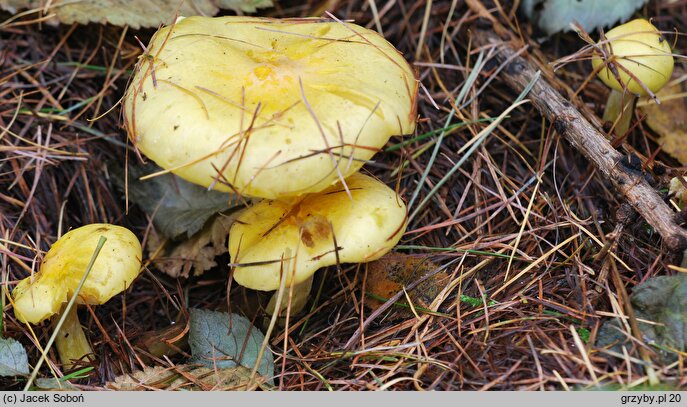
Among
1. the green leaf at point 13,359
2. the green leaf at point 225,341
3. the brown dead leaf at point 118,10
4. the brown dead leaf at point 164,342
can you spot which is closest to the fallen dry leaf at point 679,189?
the green leaf at point 225,341

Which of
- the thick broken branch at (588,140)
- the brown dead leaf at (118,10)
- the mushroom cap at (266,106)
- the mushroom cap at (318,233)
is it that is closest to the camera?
the mushroom cap at (266,106)

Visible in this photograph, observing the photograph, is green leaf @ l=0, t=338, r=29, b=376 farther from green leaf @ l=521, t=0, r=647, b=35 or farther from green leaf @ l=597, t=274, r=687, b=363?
green leaf @ l=521, t=0, r=647, b=35

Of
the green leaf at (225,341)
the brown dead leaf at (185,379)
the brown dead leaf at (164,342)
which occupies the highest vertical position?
the green leaf at (225,341)

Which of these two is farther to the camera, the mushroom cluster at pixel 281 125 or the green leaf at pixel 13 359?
the green leaf at pixel 13 359

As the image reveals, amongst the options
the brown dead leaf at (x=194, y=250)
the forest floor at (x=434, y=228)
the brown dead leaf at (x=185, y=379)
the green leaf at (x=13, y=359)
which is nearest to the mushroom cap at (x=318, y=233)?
the forest floor at (x=434, y=228)

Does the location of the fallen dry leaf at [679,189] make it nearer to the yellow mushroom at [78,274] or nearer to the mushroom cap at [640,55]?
the mushroom cap at [640,55]

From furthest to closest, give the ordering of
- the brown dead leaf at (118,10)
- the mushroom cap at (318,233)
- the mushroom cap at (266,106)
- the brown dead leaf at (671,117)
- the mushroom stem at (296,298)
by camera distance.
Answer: the brown dead leaf at (118,10) → the brown dead leaf at (671,117) → the mushroom stem at (296,298) → the mushroom cap at (318,233) → the mushroom cap at (266,106)

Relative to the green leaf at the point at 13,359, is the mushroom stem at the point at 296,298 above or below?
above

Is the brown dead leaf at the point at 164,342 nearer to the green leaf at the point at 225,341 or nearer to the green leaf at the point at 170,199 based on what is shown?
the green leaf at the point at 225,341

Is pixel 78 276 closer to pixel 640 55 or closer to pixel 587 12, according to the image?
pixel 640 55
